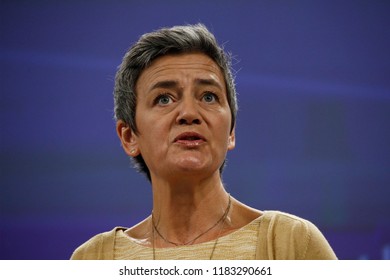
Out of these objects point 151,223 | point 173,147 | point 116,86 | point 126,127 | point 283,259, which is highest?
point 116,86

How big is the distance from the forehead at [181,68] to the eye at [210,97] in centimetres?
5

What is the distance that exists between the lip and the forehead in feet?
0.65

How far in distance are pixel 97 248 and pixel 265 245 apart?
1.91 feet

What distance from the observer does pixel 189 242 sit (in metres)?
2.02

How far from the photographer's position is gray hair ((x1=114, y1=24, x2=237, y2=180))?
2.05 m

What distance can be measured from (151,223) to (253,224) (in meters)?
Answer: 0.38

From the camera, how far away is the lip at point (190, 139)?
1911mm

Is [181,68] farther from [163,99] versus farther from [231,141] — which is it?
[231,141]

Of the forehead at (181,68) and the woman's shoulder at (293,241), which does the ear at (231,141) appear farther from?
the woman's shoulder at (293,241)

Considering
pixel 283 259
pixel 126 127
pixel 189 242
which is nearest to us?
pixel 283 259

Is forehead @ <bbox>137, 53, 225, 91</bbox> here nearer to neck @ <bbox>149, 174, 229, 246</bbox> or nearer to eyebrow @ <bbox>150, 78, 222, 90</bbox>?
eyebrow @ <bbox>150, 78, 222, 90</bbox>

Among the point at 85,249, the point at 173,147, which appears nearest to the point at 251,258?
the point at 173,147

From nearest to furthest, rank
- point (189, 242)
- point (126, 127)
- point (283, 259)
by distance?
point (283, 259)
point (189, 242)
point (126, 127)
